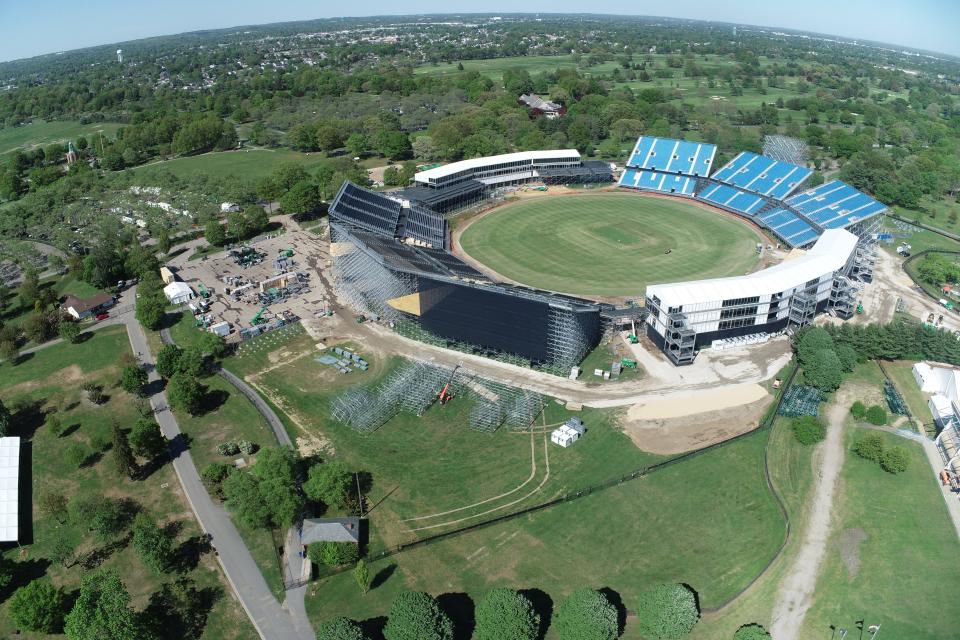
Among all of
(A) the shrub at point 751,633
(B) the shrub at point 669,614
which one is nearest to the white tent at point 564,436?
(B) the shrub at point 669,614

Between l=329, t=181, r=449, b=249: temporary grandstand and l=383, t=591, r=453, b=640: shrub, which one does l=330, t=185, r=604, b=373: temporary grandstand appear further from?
l=383, t=591, r=453, b=640: shrub

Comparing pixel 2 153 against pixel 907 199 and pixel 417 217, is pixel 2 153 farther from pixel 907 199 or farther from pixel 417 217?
pixel 907 199

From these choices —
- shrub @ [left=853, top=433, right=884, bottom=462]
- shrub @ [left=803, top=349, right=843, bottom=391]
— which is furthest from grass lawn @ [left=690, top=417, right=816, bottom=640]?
shrub @ [left=803, top=349, right=843, bottom=391]

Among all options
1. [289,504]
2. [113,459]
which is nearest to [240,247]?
[113,459]

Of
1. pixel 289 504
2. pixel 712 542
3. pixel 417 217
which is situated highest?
pixel 417 217

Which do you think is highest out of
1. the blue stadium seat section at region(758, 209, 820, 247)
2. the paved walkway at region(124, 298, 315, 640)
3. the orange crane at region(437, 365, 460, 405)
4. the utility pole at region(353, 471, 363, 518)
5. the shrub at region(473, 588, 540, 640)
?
the blue stadium seat section at region(758, 209, 820, 247)

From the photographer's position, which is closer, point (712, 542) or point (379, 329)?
point (712, 542)
